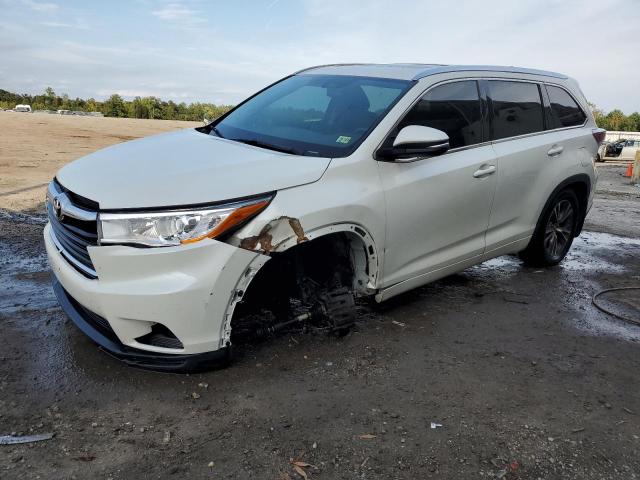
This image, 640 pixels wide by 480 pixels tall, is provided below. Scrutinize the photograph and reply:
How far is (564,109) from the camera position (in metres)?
5.25

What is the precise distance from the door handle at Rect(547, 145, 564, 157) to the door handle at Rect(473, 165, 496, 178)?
960 mm

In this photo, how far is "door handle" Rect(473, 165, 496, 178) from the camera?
161 inches

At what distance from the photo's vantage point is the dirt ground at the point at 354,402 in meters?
2.52

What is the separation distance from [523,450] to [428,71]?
8.56ft

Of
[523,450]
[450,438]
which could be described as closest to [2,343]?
[450,438]

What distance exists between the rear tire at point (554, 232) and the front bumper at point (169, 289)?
Answer: 333cm

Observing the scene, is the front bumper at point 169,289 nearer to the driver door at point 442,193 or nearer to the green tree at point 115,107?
the driver door at point 442,193

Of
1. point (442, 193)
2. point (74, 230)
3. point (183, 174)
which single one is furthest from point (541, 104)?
point (74, 230)

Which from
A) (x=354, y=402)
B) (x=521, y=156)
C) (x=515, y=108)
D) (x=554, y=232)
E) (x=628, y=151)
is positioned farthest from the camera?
(x=628, y=151)

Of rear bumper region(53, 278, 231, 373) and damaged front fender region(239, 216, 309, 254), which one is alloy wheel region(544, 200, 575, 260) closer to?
damaged front fender region(239, 216, 309, 254)

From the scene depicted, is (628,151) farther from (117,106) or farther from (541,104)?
(117,106)

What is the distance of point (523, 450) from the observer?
8.75 feet

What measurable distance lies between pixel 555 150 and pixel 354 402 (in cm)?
322

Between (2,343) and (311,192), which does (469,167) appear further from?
(2,343)
